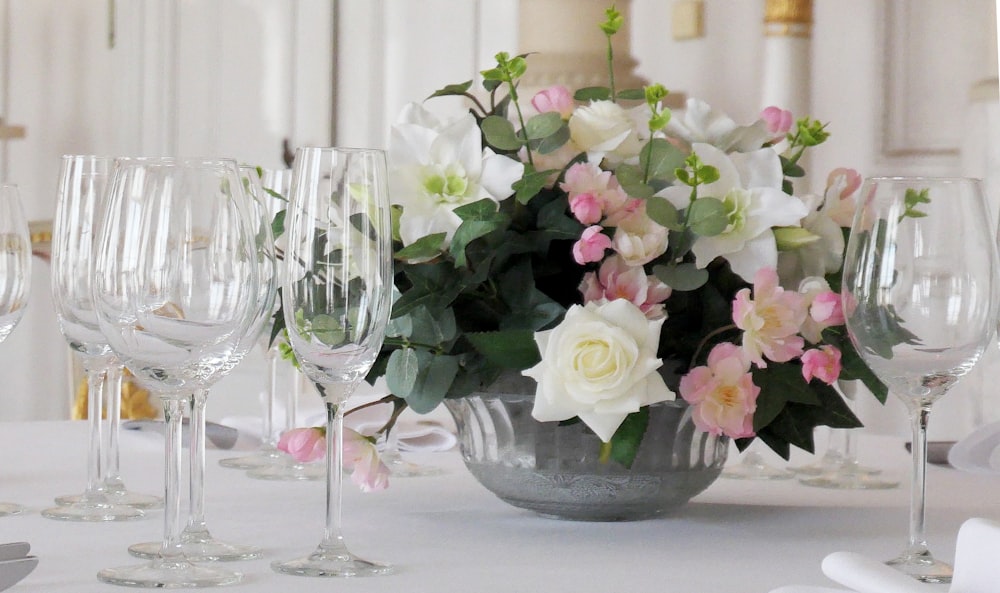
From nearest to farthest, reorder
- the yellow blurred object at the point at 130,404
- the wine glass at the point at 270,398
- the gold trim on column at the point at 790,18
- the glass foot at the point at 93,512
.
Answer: the glass foot at the point at 93,512 < the wine glass at the point at 270,398 < the yellow blurred object at the point at 130,404 < the gold trim on column at the point at 790,18

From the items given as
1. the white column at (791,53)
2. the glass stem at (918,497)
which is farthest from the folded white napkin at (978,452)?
the white column at (791,53)

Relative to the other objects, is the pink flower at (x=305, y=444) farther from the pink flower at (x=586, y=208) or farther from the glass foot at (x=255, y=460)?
the glass foot at (x=255, y=460)

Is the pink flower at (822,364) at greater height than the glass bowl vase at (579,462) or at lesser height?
greater

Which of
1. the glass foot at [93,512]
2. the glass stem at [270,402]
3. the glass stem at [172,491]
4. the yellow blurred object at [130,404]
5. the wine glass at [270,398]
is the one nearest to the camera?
the glass stem at [172,491]

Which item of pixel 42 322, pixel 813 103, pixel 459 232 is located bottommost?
pixel 42 322

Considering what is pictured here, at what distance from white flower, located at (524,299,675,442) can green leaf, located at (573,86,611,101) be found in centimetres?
23

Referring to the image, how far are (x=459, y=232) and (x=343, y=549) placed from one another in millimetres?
227

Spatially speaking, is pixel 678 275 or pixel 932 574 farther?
pixel 678 275

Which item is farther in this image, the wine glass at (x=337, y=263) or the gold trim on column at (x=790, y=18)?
the gold trim on column at (x=790, y=18)

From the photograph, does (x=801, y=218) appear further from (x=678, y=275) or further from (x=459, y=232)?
(x=459, y=232)

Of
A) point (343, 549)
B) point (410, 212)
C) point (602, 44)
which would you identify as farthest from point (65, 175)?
point (602, 44)

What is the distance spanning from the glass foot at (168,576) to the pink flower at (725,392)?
32cm

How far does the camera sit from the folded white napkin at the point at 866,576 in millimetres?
660

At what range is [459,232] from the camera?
0.92 m
